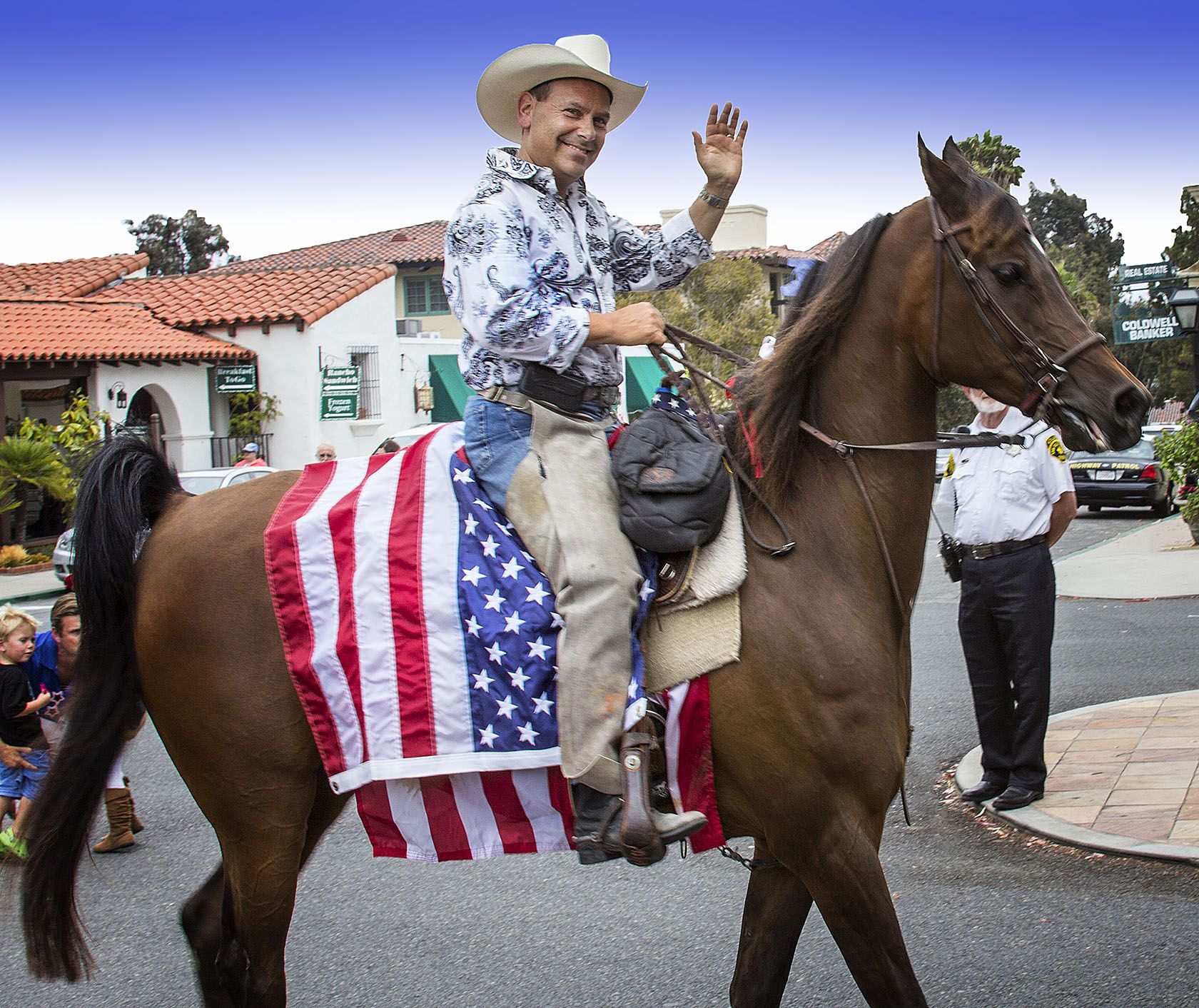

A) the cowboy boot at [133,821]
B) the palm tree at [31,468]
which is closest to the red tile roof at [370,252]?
the palm tree at [31,468]

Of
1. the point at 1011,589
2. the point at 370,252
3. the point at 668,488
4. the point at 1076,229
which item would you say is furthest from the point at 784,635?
the point at 1076,229

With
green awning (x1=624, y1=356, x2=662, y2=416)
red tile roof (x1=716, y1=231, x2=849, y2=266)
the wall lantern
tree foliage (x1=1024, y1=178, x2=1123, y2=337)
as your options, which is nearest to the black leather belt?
the wall lantern

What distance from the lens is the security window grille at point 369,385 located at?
99.4 feet

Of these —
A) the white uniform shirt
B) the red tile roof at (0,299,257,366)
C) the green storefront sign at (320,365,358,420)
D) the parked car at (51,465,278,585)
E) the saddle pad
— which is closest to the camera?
the saddle pad

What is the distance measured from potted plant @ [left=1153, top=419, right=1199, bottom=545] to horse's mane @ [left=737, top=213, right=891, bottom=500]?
14.1m

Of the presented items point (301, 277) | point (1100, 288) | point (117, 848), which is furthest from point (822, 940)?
point (1100, 288)

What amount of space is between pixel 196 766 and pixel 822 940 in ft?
8.28

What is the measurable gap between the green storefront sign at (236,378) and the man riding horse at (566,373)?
81.3 feet

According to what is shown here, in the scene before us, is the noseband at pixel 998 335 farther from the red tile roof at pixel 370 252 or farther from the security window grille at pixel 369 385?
the red tile roof at pixel 370 252

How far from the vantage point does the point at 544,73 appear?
315cm

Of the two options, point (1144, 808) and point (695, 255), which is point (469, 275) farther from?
point (1144, 808)

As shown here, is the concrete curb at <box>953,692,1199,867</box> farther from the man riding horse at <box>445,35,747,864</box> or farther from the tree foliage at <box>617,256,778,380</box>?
the tree foliage at <box>617,256,778,380</box>

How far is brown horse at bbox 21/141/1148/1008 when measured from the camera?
9.43 feet

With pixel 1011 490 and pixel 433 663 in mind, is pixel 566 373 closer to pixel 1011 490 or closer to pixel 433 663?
pixel 433 663
